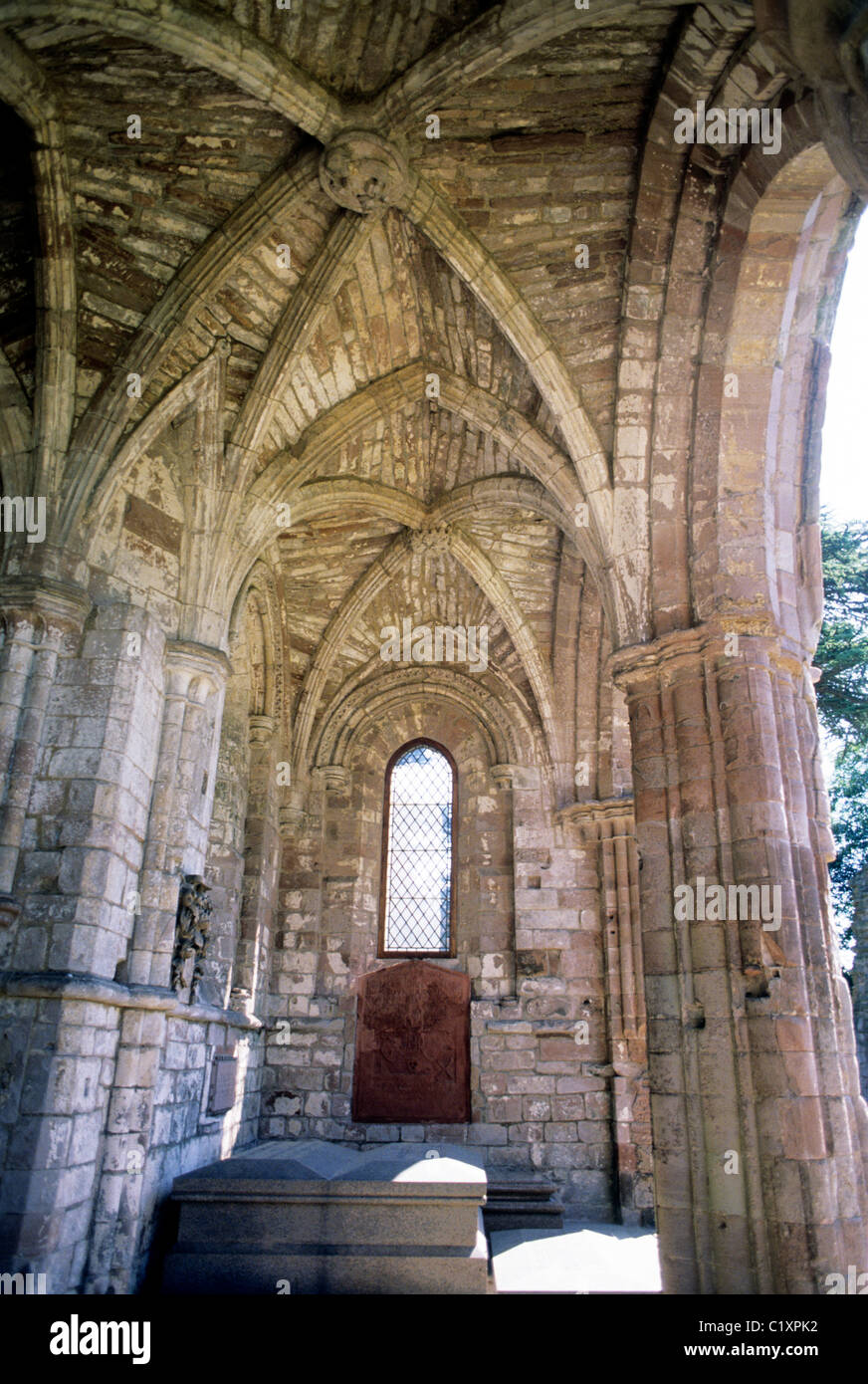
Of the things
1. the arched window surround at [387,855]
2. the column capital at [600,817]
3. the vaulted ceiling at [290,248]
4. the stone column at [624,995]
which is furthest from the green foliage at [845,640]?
the vaulted ceiling at [290,248]

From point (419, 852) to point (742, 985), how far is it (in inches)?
234

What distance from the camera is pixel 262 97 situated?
564 cm

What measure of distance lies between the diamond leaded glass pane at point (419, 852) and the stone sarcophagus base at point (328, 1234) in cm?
429

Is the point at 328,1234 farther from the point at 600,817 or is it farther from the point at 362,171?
the point at 362,171

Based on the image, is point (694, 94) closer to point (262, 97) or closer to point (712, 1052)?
point (262, 97)

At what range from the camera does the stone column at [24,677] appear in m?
5.38

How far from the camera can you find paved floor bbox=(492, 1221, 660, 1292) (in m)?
5.90

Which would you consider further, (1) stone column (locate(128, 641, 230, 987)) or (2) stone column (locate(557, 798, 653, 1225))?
(2) stone column (locate(557, 798, 653, 1225))

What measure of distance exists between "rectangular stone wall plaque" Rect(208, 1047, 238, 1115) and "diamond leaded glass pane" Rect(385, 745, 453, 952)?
246 cm

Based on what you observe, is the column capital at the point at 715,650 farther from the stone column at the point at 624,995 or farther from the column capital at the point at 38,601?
the column capital at the point at 38,601

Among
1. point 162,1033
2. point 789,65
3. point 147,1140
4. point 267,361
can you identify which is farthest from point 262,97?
point 147,1140

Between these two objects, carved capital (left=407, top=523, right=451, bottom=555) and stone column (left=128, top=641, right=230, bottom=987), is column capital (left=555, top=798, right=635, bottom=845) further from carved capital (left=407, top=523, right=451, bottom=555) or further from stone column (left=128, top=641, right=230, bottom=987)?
stone column (left=128, top=641, right=230, bottom=987)

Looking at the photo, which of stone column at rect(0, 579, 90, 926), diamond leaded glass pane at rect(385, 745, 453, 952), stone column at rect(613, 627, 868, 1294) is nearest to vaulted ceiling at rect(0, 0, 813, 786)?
stone column at rect(0, 579, 90, 926)
